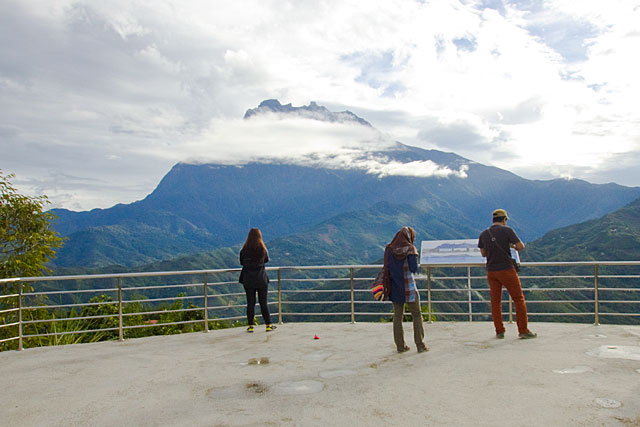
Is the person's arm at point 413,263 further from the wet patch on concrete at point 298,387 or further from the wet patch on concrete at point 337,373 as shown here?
the wet patch on concrete at point 298,387

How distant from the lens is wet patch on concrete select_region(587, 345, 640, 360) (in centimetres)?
632

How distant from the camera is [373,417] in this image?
171 inches

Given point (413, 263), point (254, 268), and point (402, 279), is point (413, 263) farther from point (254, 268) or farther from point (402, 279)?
point (254, 268)

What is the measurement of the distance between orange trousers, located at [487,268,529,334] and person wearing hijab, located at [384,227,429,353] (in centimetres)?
141

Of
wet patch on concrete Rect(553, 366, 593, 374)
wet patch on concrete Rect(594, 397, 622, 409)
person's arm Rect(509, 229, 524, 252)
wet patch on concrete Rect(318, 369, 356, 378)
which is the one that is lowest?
wet patch on concrete Rect(318, 369, 356, 378)

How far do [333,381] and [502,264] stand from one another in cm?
331

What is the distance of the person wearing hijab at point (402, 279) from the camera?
6699 mm

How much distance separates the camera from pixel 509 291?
746 cm

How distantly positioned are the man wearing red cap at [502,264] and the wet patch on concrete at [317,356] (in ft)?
8.59

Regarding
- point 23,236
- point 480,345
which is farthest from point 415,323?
point 23,236

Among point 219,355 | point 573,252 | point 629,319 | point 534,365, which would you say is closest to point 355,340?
point 219,355

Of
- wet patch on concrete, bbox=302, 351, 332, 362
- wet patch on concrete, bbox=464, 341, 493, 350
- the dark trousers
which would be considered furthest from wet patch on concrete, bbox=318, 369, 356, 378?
the dark trousers

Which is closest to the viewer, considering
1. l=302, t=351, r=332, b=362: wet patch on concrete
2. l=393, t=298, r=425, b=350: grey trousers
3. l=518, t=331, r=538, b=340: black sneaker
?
l=302, t=351, r=332, b=362: wet patch on concrete

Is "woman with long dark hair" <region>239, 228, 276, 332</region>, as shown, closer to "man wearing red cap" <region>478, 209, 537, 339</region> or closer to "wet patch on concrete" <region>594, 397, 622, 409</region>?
"man wearing red cap" <region>478, 209, 537, 339</region>
